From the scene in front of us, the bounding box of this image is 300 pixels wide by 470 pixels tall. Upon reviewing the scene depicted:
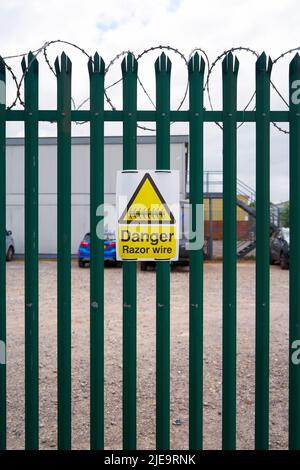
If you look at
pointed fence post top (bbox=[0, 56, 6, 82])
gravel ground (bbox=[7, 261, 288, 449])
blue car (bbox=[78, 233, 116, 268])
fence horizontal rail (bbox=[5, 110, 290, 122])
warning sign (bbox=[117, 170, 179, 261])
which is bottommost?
gravel ground (bbox=[7, 261, 288, 449])

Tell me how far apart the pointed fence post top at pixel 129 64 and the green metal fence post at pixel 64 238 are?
0.30m

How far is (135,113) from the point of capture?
7.57 feet

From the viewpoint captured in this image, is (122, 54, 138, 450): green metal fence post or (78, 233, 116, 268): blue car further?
(78, 233, 116, 268): blue car

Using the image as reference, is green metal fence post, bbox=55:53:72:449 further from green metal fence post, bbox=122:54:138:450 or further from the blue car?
the blue car

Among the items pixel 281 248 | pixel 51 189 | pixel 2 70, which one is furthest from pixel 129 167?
pixel 51 189

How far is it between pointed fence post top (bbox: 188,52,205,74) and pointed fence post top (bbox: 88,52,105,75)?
491 mm

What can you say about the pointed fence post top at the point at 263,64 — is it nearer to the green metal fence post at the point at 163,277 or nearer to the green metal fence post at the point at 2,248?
the green metal fence post at the point at 163,277

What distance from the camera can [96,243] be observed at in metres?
2.35

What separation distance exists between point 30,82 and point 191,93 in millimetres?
899

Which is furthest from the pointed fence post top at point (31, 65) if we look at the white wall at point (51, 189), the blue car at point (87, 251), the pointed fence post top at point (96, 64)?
the white wall at point (51, 189)

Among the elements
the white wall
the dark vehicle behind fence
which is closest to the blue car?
the white wall

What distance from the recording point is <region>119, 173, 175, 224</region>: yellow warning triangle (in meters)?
2.34
